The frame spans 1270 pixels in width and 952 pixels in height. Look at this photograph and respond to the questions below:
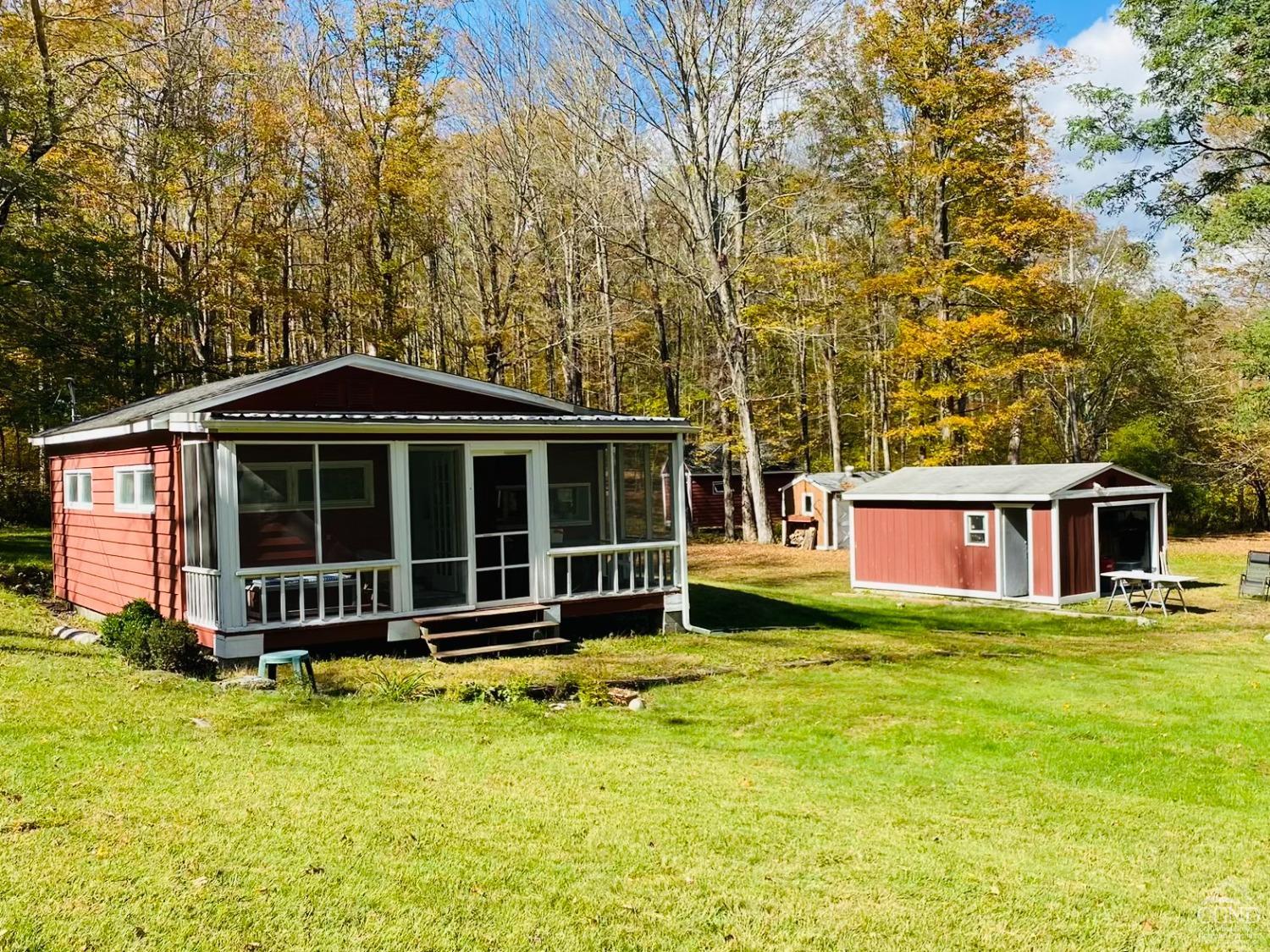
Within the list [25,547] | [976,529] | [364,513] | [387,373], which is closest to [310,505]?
[364,513]

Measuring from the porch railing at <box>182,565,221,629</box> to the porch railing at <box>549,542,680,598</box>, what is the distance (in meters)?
4.14

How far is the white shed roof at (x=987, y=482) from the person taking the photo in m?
17.8

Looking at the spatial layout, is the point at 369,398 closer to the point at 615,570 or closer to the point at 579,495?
the point at 579,495

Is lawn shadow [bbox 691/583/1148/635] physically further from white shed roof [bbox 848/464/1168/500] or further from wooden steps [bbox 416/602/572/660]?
wooden steps [bbox 416/602/572/660]

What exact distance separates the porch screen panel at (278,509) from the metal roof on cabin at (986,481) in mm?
11724

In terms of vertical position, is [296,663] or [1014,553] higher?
[1014,553]

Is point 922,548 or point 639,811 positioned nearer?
point 639,811

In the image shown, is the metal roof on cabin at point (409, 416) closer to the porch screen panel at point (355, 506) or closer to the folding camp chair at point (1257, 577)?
the porch screen panel at point (355, 506)

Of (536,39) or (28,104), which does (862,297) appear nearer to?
(536,39)

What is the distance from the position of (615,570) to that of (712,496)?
24.2m

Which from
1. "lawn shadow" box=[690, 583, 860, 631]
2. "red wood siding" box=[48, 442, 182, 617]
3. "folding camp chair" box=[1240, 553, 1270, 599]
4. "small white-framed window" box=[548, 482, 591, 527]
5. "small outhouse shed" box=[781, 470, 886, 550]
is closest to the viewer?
"red wood siding" box=[48, 442, 182, 617]

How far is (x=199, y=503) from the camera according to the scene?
10.8 meters

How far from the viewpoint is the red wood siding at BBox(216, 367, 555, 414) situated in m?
12.3

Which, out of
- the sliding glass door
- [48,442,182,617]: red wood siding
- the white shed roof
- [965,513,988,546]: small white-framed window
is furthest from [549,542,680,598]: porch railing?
[965,513,988,546]: small white-framed window
